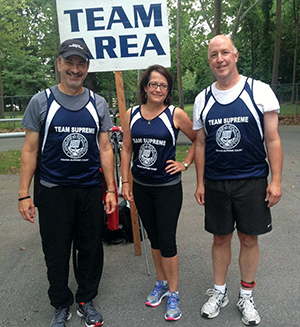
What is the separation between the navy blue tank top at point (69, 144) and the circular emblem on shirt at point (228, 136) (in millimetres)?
909

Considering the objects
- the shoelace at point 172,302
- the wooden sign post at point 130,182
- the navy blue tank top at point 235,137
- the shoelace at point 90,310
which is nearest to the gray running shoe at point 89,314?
the shoelace at point 90,310

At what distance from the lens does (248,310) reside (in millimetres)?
2756

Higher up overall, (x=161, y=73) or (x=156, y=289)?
(x=161, y=73)

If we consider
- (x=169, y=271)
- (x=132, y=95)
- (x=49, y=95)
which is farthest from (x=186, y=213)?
(x=132, y=95)

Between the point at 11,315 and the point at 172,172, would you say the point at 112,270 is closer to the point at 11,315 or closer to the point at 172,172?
the point at 11,315

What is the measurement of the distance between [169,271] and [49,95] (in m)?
1.67

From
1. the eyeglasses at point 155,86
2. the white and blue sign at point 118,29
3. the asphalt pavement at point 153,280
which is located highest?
the white and blue sign at point 118,29

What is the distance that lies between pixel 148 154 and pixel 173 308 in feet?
4.11

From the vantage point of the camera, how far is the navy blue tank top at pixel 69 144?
2.53 m

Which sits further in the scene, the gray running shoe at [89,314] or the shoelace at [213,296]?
the shoelace at [213,296]

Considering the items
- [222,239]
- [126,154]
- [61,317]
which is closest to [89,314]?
[61,317]

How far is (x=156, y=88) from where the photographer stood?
2.72 metres

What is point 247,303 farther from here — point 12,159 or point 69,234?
point 12,159

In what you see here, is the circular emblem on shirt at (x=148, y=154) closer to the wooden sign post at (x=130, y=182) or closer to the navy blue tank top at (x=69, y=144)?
the navy blue tank top at (x=69, y=144)
